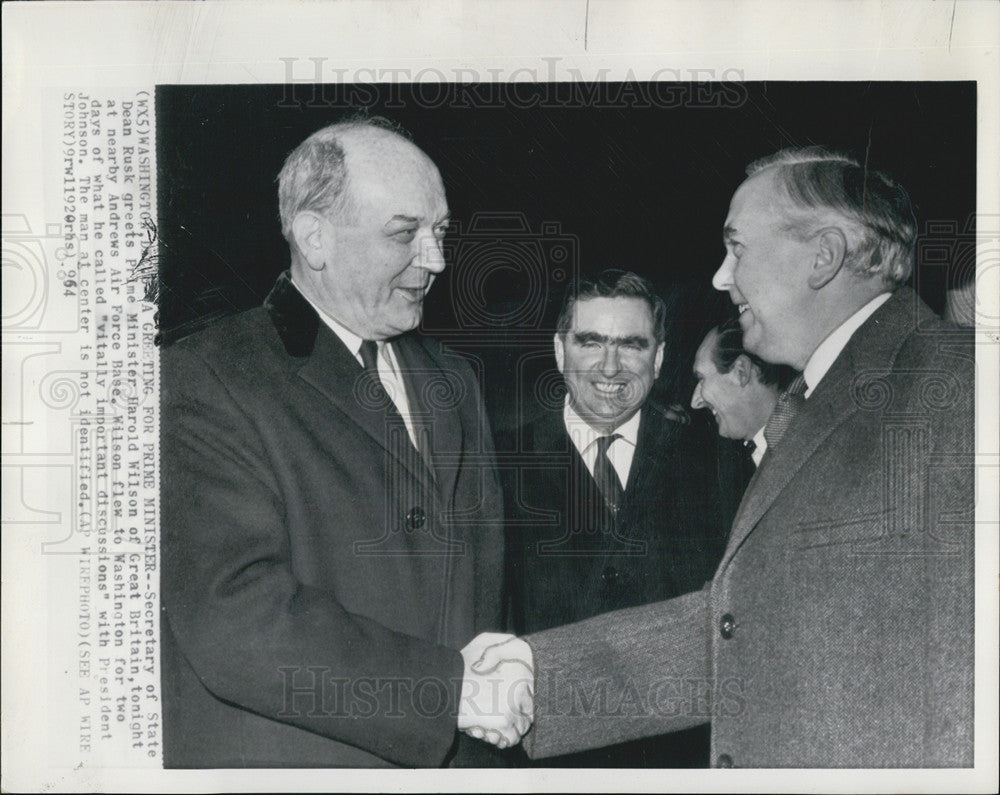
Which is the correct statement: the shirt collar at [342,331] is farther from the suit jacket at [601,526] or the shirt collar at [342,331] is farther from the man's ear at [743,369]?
the man's ear at [743,369]

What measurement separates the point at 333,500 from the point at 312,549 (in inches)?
5.2

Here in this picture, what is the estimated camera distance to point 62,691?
246 centimetres

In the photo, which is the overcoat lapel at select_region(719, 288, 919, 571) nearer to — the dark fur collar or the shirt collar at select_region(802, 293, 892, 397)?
the shirt collar at select_region(802, 293, 892, 397)

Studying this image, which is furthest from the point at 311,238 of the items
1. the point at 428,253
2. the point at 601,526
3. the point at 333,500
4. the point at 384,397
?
the point at 601,526

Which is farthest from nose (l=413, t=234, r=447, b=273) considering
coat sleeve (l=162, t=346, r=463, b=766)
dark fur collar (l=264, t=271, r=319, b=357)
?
coat sleeve (l=162, t=346, r=463, b=766)

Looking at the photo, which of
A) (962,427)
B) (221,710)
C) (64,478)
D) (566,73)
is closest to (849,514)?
(962,427)

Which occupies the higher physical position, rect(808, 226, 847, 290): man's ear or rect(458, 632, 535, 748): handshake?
rect(808, 226, 847, 290): man's ear

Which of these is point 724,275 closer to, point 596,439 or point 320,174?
point 596,439

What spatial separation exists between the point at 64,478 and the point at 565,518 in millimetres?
1302

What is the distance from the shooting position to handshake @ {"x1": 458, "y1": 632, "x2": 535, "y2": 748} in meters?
2.41

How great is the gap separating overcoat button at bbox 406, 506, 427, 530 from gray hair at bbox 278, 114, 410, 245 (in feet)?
2.47

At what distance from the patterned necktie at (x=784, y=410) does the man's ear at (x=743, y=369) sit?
0.32ft

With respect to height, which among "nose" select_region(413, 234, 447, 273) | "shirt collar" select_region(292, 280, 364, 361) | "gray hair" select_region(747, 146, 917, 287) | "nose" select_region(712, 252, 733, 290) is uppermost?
"gray hair" select_region(747, 146, 917, 287)

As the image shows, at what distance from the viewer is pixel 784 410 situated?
2426 millimetres
